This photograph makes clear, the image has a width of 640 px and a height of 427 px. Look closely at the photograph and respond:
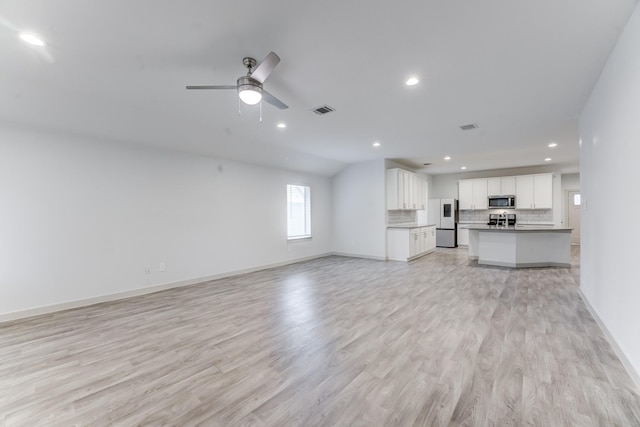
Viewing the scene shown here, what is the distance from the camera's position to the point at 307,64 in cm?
264

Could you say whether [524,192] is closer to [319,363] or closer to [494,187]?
[494,187]

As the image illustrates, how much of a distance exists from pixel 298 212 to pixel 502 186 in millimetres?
6710

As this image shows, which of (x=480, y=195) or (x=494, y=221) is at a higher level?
(x=480, y=195)

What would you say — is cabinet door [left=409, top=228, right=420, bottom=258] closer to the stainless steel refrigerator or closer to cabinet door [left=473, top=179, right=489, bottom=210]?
the stainless steel refrigerator

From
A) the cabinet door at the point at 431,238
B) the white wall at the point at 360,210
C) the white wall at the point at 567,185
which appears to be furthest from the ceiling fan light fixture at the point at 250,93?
the white wall at the point at 567,185

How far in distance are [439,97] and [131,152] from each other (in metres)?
4.74

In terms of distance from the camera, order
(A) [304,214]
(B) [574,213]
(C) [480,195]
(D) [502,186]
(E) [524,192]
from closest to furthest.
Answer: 1. (A) [304,214]
2. (E) [524,192]
3. (D) [502,186]
4. (C) [480,195]
5. (B) [574,213]

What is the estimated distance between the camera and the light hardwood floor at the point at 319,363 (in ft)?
5.85

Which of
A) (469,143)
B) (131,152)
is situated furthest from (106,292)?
(469,143)

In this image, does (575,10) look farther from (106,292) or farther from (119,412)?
(106,292)

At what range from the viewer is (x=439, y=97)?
134 inches

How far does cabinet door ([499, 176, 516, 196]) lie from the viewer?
865 centimetres

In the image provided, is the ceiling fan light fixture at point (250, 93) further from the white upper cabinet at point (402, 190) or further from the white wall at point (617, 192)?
the white upper cabinet at point (402, 190)

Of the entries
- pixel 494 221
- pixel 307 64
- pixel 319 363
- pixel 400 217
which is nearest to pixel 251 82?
pixel 307 64
